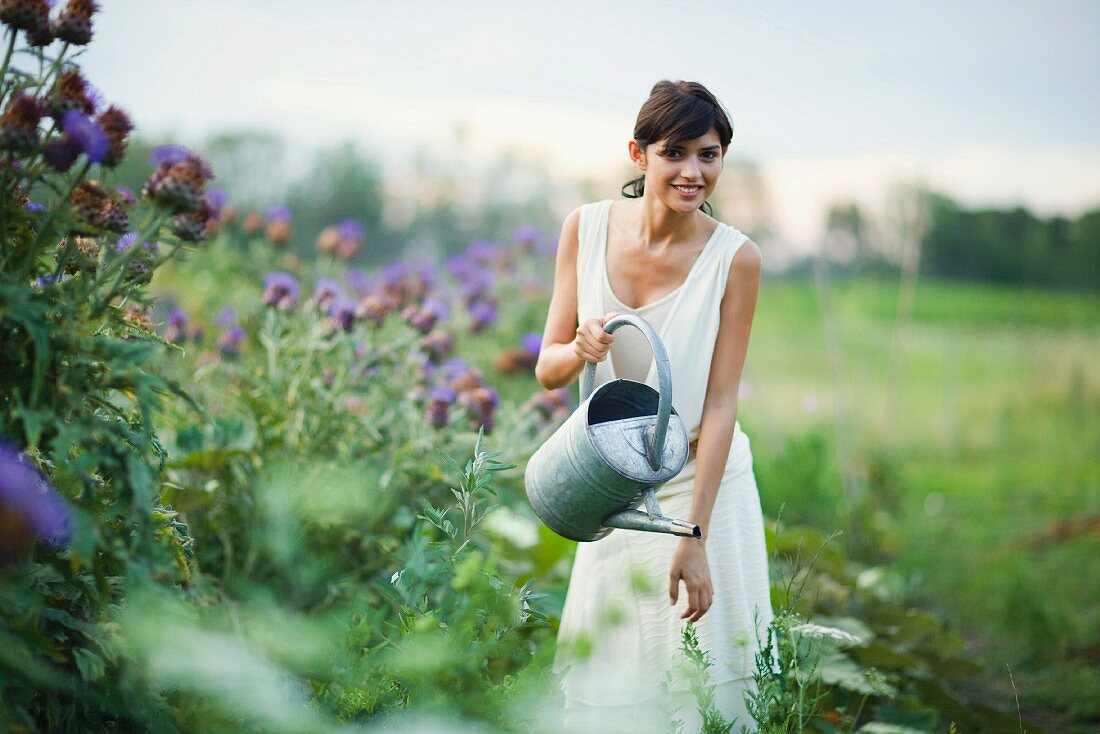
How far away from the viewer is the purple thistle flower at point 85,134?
53.1 inches

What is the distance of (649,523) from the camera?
1.65 meters

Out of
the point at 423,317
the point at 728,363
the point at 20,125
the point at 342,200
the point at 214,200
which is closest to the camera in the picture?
the point at 20,125

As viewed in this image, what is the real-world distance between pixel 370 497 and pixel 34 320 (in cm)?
141

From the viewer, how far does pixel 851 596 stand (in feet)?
10.9

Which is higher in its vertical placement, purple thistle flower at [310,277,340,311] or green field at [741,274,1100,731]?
purple thistle flower at [310,277,340,311]

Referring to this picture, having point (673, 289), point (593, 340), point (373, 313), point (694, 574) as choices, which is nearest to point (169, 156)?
point (593, 340)

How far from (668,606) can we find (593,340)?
66cm

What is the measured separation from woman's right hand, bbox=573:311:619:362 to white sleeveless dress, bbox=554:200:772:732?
24cm

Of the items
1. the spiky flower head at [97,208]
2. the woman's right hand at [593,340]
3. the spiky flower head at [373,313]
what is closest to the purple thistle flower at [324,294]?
the spiky flower head at [373,313]

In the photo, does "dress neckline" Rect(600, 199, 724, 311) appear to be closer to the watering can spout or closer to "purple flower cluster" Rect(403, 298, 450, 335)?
the watering can spout

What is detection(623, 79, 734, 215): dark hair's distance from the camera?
186 cm

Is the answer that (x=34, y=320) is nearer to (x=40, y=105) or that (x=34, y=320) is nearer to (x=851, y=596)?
(x=40, y=105)

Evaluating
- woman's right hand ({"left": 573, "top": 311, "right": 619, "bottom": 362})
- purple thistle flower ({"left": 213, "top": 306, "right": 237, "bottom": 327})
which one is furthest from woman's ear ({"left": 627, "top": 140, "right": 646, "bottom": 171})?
purple thistle flower ({"left": 213, "top": 306, "right": 237, "bottom": 327})

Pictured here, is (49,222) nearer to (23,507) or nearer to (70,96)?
(70,96)
